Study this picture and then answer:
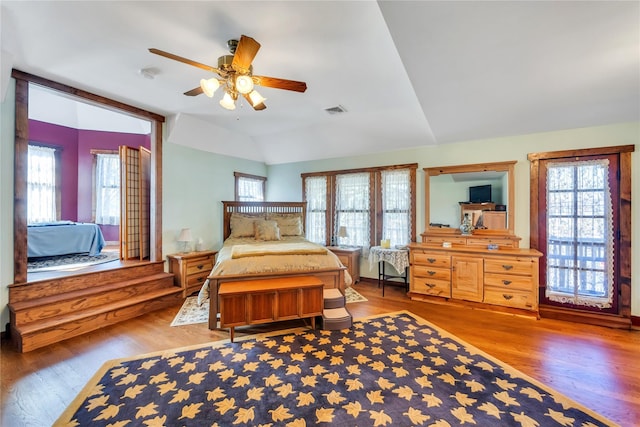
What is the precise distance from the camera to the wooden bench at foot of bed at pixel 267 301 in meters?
2.60

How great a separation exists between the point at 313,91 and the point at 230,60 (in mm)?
1202

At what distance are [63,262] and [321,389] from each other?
14.8ft

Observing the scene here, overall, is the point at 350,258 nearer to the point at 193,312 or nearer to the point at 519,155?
the point at 193,312

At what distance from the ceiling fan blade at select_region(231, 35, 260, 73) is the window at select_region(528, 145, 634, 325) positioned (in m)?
3.82

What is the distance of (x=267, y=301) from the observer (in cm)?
273

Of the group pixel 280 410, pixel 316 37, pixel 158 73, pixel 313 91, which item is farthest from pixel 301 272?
pixel 158 73

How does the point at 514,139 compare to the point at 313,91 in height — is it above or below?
below

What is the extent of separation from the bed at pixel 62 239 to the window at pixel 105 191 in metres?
1.20

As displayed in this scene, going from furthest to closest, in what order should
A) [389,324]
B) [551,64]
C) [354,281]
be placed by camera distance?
[354,281] → [389,324] → [551,64]

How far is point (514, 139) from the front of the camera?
368cm

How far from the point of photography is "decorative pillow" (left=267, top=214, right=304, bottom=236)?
4926 millimetres

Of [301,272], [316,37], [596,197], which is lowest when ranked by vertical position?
[301,272]

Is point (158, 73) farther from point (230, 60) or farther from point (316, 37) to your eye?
point (316, 37)

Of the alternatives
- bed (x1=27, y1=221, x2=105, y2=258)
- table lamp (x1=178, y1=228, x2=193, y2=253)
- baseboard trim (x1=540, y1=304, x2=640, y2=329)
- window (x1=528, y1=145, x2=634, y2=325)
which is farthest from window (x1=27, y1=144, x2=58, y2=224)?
baseboard trim (x1=540, y1=304, x2=640, y2=329)
